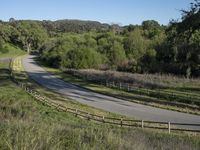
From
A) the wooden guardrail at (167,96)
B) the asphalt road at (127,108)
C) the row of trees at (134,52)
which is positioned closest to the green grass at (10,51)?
the row of trees at (134,52)

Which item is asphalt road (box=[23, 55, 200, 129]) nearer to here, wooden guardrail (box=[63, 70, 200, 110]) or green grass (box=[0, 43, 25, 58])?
wooden guardrail (box=[63, 70, 200, 110])

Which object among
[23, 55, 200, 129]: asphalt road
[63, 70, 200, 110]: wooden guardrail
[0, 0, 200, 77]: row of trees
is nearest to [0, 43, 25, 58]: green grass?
[0, 0, 200, 77]: row of trees

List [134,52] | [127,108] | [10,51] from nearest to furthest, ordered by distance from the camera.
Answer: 1. [127,108]
2. [134,52]
3. [10,51]

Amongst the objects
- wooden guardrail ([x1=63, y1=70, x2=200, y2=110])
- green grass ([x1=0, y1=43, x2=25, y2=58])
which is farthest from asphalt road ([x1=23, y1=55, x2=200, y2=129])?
green grass ([x1=0, y1=43, x2=25, y2=58])

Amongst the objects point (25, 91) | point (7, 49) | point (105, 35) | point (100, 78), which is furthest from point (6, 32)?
point (25, 91)

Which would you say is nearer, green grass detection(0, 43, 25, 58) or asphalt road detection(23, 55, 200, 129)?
asphalt road detection(23, 55, 200, 129)

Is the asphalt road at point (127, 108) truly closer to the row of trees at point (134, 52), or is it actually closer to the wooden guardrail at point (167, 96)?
the wooden guardrail at point (167, 96)

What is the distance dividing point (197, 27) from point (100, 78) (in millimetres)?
30847

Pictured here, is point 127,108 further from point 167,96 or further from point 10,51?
point 10,51

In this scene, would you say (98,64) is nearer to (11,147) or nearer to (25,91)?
(25,91)

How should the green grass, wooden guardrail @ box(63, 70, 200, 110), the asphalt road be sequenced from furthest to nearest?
the green grass, wooden guardrail @ box(63, 70, 200, 110), the asphalt road

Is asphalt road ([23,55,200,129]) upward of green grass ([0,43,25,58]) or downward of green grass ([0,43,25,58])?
upward

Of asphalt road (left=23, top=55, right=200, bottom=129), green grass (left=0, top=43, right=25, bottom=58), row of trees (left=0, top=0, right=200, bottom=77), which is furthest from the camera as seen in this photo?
green grass (left=0, top=43, right=25, bottom=58)

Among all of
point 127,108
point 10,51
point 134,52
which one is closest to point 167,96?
point 127,108
